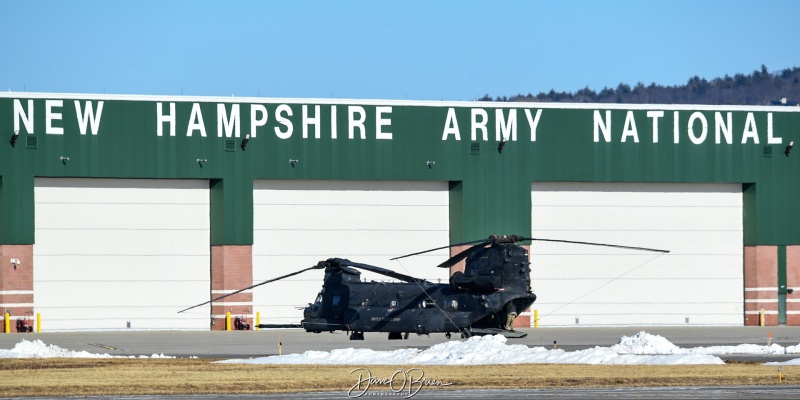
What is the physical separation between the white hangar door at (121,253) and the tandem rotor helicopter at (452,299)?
54.8 feet

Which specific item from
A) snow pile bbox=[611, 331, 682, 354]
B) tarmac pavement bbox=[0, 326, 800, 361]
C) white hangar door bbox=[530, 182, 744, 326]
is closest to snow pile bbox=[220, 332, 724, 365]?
snow pile bbox=[611, 331, 682, 354]

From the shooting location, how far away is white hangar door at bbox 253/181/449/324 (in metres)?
63.3

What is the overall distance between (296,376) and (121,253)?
2757cm

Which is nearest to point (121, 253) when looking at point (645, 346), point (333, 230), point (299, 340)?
point (333, 230)

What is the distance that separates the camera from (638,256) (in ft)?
222

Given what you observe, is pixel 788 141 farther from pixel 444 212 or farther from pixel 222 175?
pixel 222 175

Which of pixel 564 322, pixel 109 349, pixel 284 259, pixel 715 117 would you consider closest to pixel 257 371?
pixel 109 349

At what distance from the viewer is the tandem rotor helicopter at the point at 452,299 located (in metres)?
45.0

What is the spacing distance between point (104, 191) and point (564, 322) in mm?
23939

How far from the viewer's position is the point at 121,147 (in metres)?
61.3

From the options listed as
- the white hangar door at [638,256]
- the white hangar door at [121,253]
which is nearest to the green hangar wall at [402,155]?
the white hangar door at [121,253]
